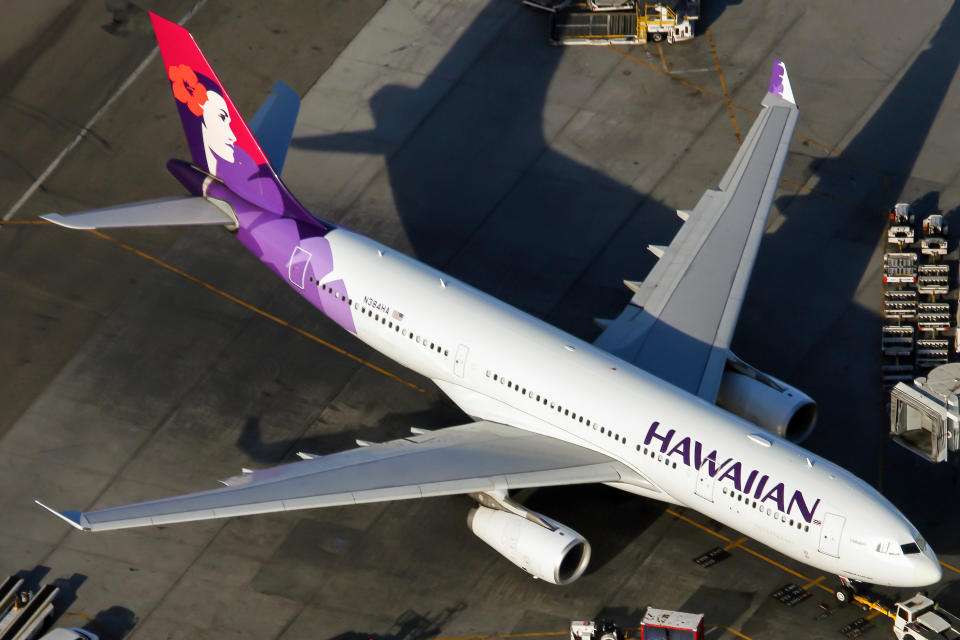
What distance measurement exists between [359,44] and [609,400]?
22.8 meters

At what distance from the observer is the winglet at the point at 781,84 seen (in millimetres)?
47594

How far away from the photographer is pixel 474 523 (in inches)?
1539

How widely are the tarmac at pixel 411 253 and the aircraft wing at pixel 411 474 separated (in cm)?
237

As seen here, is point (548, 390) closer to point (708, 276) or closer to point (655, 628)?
point (655, 628)

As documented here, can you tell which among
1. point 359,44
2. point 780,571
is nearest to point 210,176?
point 359,44

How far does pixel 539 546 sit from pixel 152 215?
1562 centimetres

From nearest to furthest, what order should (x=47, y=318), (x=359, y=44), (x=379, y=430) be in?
(x=379, y=430)
(x=47, y=318)
(x=359, y=44)

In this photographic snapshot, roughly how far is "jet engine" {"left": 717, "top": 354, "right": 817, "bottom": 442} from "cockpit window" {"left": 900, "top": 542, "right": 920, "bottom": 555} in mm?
5926

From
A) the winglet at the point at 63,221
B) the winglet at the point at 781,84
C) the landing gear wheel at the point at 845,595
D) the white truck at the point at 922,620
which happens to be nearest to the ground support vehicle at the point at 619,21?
the winglet at the point at 781,84

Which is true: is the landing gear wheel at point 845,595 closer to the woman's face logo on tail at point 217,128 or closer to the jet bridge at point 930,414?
the jet bridge at point 930,414

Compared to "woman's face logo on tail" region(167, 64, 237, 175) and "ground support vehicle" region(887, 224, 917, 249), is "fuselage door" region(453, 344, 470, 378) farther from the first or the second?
"ground support vehicle" region(887, 224, 917, 249)

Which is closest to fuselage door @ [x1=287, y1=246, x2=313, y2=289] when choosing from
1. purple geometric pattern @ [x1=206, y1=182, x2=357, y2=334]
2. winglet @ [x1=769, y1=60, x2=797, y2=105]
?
purple geometric pattern @ [x1=206, y1=182, x2=357, y2=334]

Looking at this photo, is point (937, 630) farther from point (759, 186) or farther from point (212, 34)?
point (212, 34)

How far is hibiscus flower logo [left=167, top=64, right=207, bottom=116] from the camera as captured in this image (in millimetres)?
42375
